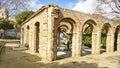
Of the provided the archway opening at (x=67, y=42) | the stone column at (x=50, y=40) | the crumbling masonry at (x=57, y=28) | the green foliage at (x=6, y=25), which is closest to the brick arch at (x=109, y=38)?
the crumbling masonry at (x=57, y=28)

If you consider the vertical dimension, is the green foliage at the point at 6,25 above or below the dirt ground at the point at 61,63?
above

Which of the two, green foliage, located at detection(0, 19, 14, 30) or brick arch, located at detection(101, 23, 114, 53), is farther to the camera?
green foliage, located at detection(0, 19, 14, 30)

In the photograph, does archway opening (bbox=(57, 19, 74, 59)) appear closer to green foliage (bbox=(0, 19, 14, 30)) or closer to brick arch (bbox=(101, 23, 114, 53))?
brick arch (bbox=(101, 23, 114, 53))

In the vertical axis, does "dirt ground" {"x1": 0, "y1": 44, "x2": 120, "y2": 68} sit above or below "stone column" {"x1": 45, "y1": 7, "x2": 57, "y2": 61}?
below

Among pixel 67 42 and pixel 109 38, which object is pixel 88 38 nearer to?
pixel 67 42

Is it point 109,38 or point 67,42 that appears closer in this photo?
point 109,38

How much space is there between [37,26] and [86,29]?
11.8 metres

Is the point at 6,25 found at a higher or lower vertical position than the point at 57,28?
higher

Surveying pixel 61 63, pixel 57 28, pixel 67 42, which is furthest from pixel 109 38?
pixel 61 63

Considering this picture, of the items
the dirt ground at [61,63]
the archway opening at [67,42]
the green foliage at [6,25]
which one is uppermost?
the green foliage at [6,25]

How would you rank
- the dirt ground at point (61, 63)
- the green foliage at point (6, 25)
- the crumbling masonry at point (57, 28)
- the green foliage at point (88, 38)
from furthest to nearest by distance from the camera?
1. the green foliage at point (6, 25)
2. the green foliage at point (88, 38)
3. the crumbling masonry at point (57, 28)
4. the dirt ground at point (61, 63)

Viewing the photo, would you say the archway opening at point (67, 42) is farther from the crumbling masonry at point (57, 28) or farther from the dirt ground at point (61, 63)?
the dirt ground at point (61, 63)

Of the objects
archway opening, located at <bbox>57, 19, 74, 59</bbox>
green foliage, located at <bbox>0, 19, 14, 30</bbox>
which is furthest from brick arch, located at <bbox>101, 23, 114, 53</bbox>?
green foliage, located at <bbox>0, 19, 14, 30</bbox>

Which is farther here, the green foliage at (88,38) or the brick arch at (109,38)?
the green foliage at (88,38)
